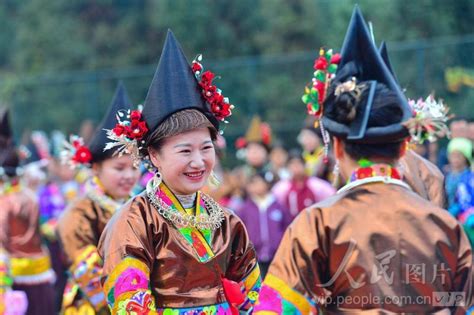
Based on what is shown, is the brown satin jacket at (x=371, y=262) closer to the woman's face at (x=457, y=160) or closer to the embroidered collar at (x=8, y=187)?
the woman's face at (x=457, y=160)

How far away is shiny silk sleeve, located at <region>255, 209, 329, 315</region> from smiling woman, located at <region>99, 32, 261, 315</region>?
0.75 meters

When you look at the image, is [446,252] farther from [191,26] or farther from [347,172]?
[191,26]

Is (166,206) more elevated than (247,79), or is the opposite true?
(247,79)

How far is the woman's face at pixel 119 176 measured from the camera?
5.86 metres

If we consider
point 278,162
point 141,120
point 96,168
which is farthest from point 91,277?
point 278,162

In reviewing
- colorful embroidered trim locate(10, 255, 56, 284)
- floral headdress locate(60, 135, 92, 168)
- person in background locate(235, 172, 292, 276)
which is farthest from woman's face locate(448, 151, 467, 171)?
colorful embroidered trim locate(10, 255, 56, 284)

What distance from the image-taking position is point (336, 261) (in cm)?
345

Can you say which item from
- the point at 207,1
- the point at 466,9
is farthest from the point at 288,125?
the point at 207,1

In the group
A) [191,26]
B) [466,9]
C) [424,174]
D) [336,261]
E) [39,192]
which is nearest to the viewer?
[336,261]

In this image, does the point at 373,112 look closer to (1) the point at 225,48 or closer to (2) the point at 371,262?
(2) the point at 371,262

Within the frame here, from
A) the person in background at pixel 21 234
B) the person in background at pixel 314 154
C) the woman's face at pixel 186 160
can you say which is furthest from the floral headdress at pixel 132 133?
the person in background at pixel 314 154

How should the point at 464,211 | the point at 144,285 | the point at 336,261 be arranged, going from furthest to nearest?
the point at 464,211, the point at 144,285, the point at 336,261

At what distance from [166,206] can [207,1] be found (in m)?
20.0

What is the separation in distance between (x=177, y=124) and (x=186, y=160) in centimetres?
18
